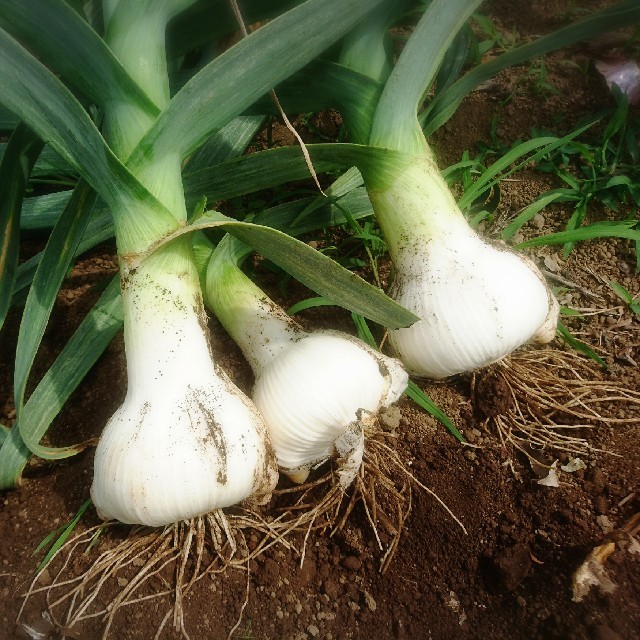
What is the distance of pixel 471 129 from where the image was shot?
1.70 m

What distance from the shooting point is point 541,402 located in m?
1.34

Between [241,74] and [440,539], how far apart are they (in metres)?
0.89

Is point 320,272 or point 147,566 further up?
point 320,272

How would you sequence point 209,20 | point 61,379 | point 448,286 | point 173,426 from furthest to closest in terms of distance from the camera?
point 209,20 → point 61,379 → point 448,286 → point 173,426

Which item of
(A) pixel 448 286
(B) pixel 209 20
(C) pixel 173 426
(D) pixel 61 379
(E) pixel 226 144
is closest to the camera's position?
(C) pixel 173 426

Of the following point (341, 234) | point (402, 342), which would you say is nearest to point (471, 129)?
point (341, 234)

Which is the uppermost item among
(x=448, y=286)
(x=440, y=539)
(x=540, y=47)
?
(x=540, y=47)

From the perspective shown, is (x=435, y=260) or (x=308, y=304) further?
(x=308, y=304)

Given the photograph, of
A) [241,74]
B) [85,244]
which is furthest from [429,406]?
[85,244]

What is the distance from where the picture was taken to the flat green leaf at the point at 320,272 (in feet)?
3.45

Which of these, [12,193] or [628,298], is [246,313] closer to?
[12,193]

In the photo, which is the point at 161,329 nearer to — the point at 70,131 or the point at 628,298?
the point at 70,131

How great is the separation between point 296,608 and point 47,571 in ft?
1.51

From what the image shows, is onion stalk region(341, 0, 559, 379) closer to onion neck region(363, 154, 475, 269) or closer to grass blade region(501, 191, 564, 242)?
onion neck region(363, 154, 475, 269)
